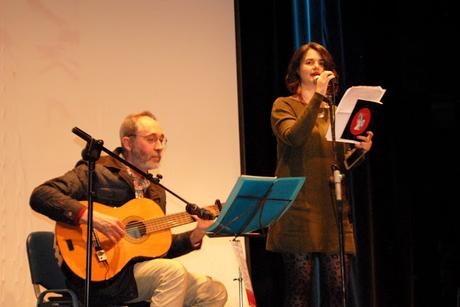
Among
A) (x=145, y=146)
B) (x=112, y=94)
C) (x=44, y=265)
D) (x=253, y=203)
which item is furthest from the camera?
(x=112, y=94)

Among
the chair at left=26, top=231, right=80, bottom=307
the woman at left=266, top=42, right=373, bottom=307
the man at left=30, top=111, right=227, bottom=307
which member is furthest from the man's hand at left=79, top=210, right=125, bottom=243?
the woman at left=266, top=42, right=373, bottom=307

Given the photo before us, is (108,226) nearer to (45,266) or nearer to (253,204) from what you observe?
(45,266)

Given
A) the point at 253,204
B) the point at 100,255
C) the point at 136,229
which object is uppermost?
the point at 253,204

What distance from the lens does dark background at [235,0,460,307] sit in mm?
4590

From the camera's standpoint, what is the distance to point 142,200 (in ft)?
11.3

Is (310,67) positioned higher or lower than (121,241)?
higher

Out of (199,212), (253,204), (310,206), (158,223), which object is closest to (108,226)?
(158,223)

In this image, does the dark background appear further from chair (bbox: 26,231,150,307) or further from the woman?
chair (bbox: 26,231,150,307)

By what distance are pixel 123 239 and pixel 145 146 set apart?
21.1 inches

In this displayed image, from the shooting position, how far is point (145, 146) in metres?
3.54

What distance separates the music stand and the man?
0.49 metres

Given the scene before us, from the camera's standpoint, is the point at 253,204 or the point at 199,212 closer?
the point at 253,204

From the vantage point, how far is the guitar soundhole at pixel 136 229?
131 inches

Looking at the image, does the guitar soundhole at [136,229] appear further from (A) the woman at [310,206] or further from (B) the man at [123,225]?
(A) the woman at [310,206]
